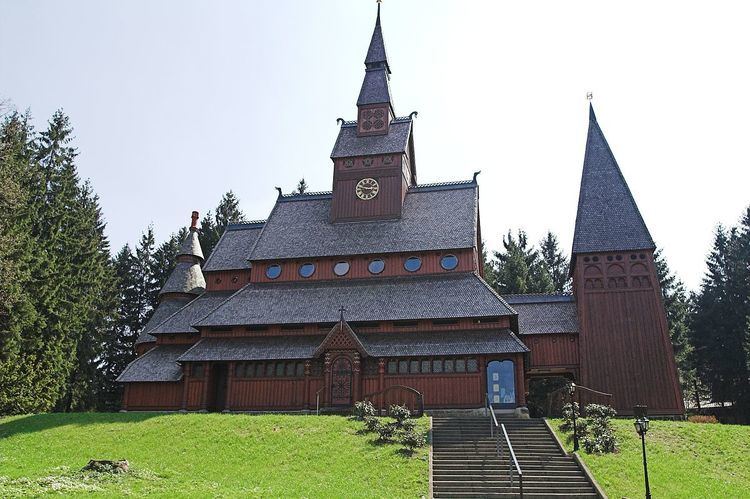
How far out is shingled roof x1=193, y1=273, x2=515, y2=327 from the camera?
3048cm

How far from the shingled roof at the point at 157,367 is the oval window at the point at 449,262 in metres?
15.3

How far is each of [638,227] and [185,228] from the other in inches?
1807

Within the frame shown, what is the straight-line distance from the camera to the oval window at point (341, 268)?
115 feet

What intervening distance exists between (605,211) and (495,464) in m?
19.6

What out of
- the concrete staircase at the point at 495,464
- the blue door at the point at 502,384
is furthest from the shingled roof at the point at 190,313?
the concrete staircase at the point at 495,464

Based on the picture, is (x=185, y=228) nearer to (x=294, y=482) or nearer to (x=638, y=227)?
(x=638, y=227)

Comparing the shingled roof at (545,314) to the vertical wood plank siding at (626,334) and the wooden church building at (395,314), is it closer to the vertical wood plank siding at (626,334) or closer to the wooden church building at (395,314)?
the wooden church building at (395,314)

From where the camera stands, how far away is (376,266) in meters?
34.7

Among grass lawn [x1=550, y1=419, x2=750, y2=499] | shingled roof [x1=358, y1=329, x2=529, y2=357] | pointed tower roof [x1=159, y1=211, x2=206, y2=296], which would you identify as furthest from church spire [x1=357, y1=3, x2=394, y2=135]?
grass lawn [x1=550, y1=419, x2=750, y2=499]

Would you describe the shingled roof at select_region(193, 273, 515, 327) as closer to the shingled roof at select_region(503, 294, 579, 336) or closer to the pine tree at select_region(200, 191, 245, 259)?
the shingled roof at select_region(503, 294, 579, 336)

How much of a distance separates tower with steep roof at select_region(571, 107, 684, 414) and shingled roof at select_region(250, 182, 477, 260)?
6618 millimetres

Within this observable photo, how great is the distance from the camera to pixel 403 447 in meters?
21.0

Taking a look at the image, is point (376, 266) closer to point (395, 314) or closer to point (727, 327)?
point (395, 314)

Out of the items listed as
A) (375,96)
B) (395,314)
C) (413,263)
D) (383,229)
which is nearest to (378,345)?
(395,314)
